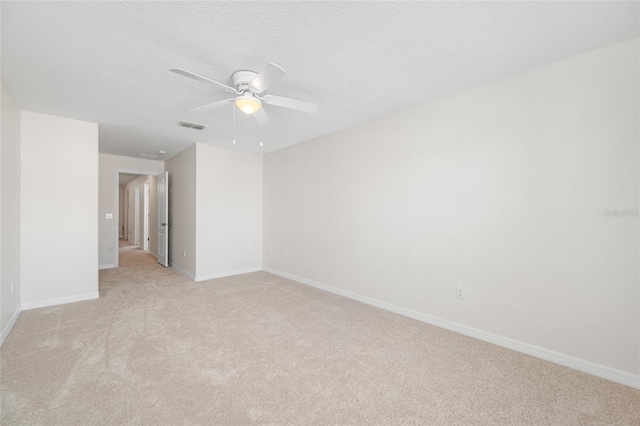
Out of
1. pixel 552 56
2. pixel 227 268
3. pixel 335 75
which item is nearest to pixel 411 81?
pixel 335 75

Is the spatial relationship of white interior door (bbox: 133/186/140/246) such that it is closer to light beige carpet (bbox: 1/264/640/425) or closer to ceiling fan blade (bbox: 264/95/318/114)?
light beige carpet (bbox: 1/264/640/425)

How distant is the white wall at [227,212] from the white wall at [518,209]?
8.26ft

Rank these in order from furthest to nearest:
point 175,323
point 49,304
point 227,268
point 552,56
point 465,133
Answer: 1. point 227,268
2. point 49,304
3. point 175,323
4. point 465,133
5. point 552,56

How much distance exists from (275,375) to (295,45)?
2521 mm

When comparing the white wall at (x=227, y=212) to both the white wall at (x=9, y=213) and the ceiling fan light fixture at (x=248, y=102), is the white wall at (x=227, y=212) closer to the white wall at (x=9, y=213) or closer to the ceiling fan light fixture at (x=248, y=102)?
the white wall at (x=9, y=213)

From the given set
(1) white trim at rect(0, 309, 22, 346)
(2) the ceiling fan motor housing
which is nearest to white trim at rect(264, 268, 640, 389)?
(2) the ceiling fan motor housing

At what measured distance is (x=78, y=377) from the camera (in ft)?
6.53

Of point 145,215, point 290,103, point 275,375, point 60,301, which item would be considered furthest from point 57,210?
point 145,215

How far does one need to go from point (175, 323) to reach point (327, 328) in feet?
5.62

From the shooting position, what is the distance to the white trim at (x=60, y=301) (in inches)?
133

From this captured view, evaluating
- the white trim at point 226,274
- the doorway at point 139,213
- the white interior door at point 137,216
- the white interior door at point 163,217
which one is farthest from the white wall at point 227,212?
the white interior door at point 137,216

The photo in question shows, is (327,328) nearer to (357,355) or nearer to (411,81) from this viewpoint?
(357,355)

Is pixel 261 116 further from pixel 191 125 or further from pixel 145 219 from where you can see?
pixel 145 219

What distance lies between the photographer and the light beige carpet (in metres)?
1.66
